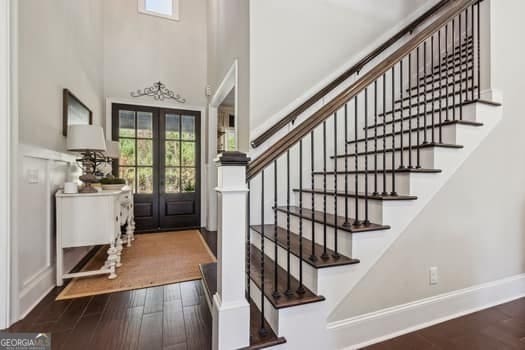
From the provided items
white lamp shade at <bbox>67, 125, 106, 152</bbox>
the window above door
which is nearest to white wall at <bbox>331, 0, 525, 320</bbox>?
white lamp shade at <bbox>67, 125, 106, 152</bbox>

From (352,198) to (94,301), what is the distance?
7.10 ft

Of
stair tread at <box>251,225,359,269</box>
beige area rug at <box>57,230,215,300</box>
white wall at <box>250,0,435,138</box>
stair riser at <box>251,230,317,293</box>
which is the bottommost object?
beige area rug at <box>57,230,215,300</box>

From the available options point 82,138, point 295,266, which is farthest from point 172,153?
point 295,266

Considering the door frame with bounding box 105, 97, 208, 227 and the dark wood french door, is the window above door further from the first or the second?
the dark wood french door

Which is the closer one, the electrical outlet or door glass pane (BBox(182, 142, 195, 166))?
the electrical outlet

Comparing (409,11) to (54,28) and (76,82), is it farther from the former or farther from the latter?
(76,82)

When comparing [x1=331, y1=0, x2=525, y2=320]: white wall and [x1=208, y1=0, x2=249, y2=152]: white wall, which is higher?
[x1=208, y1=0, x2=249, y2=152]: white wall

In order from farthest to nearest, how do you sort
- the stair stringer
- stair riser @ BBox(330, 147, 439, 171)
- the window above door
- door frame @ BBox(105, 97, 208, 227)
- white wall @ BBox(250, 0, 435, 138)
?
the window above door
door frame @ BBox(105, 97, 208, 227)
white wall @ BBox(250, 0, 435, 138)
stair riser @ BBox(330, 147, 439, 171)
the stair stringer

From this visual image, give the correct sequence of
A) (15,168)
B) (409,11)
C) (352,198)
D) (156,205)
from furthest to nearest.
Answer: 1. (156,205)
2. (409,11)
3. (352,198)
4. (15,168)

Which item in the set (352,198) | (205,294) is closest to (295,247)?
(352,198)

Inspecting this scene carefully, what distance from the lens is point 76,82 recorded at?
3.05 meters

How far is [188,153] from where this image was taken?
4.83 meters

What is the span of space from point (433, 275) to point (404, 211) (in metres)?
0.57

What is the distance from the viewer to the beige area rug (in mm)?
2301
